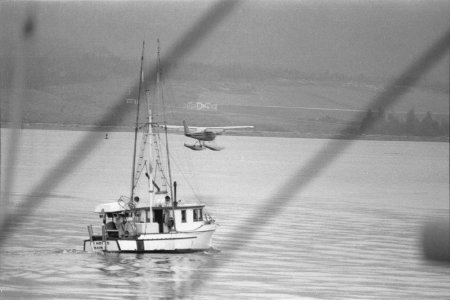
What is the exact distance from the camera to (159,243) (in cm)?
1573

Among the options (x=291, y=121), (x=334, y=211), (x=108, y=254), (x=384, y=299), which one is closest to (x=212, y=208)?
(x=334, y=211)

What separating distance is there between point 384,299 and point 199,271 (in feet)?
12.2

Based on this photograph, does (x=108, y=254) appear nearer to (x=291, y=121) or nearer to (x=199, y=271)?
(x=199, y=271)

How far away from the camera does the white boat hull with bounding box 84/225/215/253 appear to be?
15.7 metres

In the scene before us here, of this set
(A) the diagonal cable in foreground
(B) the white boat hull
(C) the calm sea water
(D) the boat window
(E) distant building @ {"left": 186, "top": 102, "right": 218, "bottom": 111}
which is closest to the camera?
(A) the diagonal cable in foreground

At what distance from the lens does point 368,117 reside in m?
1.23

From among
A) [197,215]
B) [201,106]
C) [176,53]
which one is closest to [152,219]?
[197,215]

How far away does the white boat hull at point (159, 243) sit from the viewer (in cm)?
1572

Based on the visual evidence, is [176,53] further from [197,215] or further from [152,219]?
[152,219]

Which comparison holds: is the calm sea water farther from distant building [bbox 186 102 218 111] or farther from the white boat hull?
distant building [bbox 186 102 218 111]

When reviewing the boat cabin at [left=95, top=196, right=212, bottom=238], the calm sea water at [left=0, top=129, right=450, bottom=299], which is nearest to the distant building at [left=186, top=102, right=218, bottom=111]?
the calm sea water at [left=0, top=129, right=450, bottom=299]

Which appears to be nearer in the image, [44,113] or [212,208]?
[212,208]

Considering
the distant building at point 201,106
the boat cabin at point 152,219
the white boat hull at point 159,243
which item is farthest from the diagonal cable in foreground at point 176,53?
the distant building at point 201,106

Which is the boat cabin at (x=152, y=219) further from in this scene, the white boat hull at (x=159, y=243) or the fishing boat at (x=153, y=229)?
the white boat hull at (x=159, y=243)
